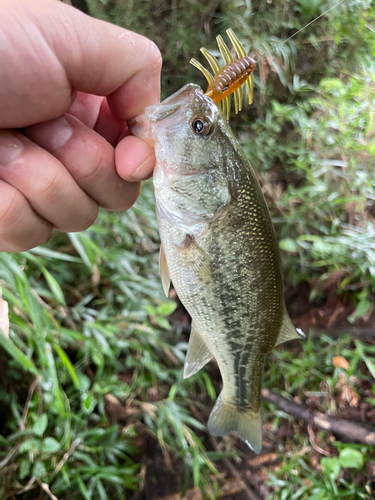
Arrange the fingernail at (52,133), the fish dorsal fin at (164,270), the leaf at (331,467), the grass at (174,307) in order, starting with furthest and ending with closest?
the leaf at (331,467) → the grass at (174,307) → the fish dorsal fin at (164,270) → the fingernail at (52,133)

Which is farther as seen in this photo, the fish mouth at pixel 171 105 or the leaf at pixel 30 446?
the leaf at pixel 30 446

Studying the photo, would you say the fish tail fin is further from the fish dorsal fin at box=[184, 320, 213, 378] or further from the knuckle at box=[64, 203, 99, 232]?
the knuckle at box=[64, 203, 99, 232]

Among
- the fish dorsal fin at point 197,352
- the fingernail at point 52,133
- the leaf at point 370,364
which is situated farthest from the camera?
the leaf at point 370,364

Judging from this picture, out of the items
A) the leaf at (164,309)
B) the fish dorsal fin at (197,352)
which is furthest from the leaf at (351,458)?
the leaf at (164,309)

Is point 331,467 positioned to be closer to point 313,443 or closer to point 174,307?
point 313,443

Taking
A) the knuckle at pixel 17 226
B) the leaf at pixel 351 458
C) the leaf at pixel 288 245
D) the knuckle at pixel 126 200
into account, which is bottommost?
the leaf at pixel 351 458

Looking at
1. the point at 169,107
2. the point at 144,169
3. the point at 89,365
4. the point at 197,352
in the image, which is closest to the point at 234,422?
the point at 197,352

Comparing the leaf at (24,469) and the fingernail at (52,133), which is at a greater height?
the fingernail at (52,133)

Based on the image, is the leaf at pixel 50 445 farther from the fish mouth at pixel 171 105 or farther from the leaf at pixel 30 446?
the fish mouth at pixel 171 105
